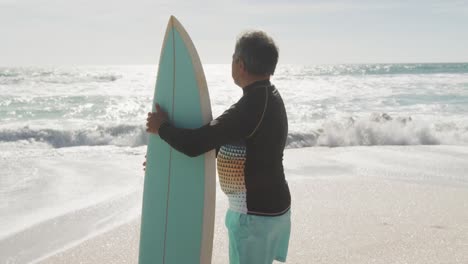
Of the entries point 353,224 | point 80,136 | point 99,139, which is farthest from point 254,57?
point 80,136

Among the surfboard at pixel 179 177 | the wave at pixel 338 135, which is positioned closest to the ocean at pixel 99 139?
the wave at pixel 338 135

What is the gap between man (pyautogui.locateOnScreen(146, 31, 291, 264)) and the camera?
67.9 inches

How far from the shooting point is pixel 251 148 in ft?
5.86

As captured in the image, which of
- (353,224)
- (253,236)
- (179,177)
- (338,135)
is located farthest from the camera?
(338,135)

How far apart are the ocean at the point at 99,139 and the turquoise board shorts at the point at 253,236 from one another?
208 centimetres

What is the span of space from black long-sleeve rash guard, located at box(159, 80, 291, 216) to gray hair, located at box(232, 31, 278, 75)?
6 centimetres

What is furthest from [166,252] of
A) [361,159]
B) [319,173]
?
A: [361,159]

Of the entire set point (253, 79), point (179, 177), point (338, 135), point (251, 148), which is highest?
point (253, 79)

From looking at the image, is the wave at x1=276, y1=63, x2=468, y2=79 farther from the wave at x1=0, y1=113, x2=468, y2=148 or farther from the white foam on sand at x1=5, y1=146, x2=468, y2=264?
the white foam on sand at x1=5, y1=146, x2=468, y2=264

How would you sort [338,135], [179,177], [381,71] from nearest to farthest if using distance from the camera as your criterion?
[179,177] → [338,135] → [381,71]

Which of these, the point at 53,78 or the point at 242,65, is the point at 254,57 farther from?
the point at 53,78

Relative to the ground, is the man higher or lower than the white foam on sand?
higher

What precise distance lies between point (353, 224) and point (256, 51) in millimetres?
2724

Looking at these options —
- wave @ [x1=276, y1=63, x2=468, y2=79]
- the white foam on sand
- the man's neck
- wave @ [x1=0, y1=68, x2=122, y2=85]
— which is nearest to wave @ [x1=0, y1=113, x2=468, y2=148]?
the white foam on sand
